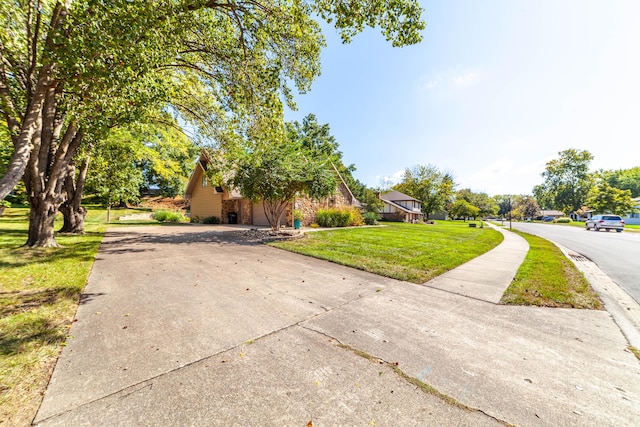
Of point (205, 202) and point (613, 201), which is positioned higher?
point (613, 201)

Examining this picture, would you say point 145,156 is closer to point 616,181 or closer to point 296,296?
point 296,296

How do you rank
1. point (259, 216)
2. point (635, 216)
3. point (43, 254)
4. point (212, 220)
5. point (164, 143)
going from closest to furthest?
point (43, 254) → point (164, 143) → point (259, 216) → point (212, 220) → point (635, 216)

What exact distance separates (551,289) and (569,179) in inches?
2992

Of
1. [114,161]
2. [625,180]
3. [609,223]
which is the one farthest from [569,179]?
[114,161]

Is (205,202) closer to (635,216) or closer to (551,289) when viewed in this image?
(551,289)

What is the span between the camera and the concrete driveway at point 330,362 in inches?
75.6

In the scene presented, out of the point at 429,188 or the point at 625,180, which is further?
the point at 625,180

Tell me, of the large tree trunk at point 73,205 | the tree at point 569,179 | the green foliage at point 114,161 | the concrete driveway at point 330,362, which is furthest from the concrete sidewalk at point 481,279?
the tree at point 569,179

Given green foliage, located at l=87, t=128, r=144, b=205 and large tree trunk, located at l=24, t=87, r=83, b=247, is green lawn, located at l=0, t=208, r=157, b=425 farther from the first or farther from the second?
green foliage, located at l=87, t=128, r=144, b=205

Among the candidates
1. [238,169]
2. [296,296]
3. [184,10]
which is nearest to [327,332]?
[296,296]

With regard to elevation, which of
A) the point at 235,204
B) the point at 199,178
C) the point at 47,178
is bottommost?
the point at 235,204

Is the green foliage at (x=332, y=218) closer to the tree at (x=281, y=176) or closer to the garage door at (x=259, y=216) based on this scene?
the garage door at (x=259, y=216)

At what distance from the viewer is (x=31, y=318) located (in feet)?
10.8

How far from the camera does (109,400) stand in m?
1.99
